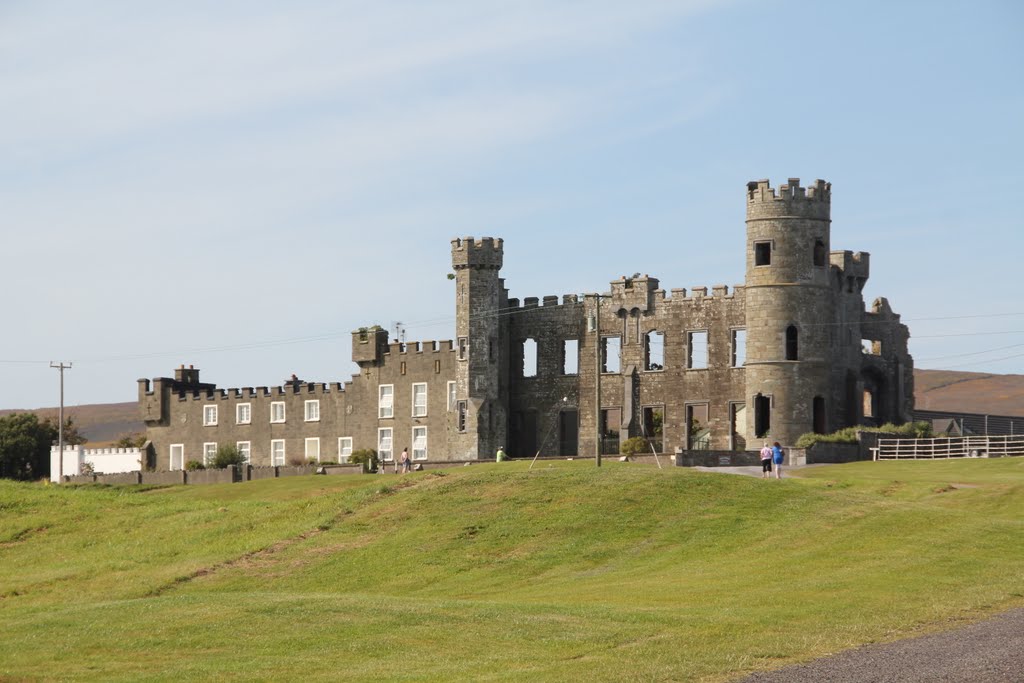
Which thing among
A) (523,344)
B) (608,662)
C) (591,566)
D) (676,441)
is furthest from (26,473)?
(608,662)

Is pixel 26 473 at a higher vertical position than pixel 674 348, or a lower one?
lower

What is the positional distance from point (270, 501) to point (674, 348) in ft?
85.7

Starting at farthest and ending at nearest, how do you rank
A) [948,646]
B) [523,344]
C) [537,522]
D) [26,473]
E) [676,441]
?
[26,473], [523,344], [676,441], [537,522], [948,646]

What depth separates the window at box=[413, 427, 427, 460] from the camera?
269 feet

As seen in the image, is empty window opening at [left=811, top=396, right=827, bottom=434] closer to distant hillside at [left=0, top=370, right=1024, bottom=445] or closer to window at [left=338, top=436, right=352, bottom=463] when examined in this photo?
window at [left=338, top=436, right=352, bottom=463]

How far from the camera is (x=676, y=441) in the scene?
75.4m

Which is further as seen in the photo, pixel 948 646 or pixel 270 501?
pixel 270 501

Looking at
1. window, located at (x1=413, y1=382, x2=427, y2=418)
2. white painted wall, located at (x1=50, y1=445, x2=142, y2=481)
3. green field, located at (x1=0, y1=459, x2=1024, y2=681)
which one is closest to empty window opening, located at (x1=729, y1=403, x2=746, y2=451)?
green field, located at (x1=0, y1=459, x2=1024, y2=681)

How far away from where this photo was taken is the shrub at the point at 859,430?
6781cm

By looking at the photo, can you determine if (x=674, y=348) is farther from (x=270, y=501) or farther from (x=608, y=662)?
(x=608, y=662)

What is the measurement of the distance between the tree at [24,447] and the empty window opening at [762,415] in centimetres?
5156

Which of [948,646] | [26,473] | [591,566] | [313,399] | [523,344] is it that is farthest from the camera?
[26,473]

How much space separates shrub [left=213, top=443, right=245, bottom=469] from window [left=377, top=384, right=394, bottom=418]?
8.78 m

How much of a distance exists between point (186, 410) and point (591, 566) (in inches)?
2290
